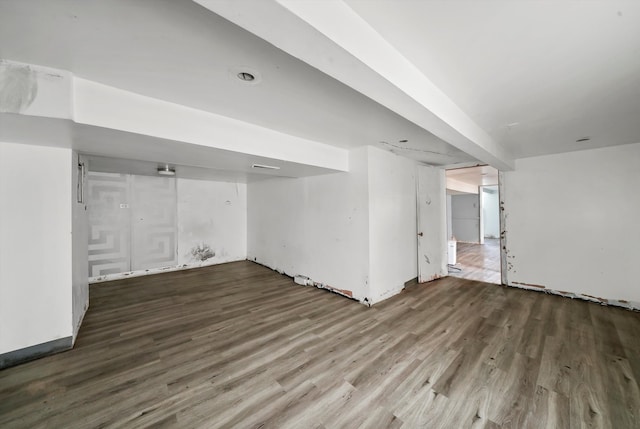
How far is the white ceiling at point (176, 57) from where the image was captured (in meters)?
0.98

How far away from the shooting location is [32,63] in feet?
4.33

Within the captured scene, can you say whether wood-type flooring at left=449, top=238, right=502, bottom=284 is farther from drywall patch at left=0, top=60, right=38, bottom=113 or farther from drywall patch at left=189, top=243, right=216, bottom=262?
→ drywall patch at left=0, top=60, right=38, bottom=113

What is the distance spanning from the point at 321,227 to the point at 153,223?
12.1 feet

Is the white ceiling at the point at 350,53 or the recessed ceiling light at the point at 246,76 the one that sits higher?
the recessed ceiling light at the point at 246,76

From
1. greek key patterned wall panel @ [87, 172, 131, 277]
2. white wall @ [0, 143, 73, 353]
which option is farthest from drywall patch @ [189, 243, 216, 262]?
white wall @ [0, 143, 73, 353]

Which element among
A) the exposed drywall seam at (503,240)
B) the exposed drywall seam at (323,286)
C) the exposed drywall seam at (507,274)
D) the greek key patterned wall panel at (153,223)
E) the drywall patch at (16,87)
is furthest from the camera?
the greek key patterned wall panel at (153,223)

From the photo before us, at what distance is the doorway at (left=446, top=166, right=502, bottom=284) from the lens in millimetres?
5281

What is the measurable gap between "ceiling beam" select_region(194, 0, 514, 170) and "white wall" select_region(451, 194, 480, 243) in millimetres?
9625

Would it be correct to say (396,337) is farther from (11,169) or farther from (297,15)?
(11,169)

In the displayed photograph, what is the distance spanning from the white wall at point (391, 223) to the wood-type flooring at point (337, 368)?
0.46 m

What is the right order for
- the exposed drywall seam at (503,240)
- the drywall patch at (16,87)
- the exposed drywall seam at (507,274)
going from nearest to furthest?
1. the drywall patch at (16,87)
2. the exposed drywall seam at (507,274)
3. the exposed drywall seam at (503,240)

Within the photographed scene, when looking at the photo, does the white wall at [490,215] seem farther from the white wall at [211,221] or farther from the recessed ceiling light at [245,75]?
the recessed ceiling light at [245,75]

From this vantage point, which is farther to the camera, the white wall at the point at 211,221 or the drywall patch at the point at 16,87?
the white wall at the point at 211,221

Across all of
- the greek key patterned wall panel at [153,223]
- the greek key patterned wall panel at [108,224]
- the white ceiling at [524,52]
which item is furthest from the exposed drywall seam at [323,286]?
the greek key patterned wall panel at [108,224]
